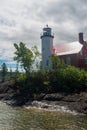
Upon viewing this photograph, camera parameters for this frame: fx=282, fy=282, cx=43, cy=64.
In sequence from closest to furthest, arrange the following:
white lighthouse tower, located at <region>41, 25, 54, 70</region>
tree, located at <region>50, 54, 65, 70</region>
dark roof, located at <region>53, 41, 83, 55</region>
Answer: tree, located at <region>50, 54, 65, 70</region>
dark roof, located at <region>53, 41, 83, 55</region>
white lighthouse tower, located at <region>41, 25, 54, 70</region>

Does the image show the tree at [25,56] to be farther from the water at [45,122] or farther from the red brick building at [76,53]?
the water at [45,122]

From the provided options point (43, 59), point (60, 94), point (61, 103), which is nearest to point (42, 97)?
point (60, 94)

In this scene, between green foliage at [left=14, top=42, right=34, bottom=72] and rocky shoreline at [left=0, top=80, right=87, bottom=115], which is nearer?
rocky shoreline at [left=0, top=80, right=87, bottom=115]

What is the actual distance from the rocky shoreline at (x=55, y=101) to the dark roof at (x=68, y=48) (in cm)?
1832

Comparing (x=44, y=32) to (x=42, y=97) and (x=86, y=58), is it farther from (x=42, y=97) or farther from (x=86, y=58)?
(x=42, y=97)

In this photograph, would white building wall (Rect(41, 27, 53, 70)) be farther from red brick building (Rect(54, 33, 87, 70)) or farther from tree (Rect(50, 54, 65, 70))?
tree (Rect(50, 54, 65, 70))

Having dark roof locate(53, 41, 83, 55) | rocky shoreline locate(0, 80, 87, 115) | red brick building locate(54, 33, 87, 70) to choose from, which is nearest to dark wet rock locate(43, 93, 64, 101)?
rocky shoreline locate(0, 80, 87, 115)

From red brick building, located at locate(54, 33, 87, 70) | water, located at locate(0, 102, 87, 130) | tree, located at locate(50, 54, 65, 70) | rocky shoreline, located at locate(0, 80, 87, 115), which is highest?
red brick building, located at locate(54, 33, 87, 70)

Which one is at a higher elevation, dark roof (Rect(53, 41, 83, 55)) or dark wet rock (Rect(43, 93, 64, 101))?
dark roof (Rect(53, 41, 83, 55))

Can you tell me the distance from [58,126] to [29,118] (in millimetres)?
7085

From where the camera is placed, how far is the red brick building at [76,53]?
70562 millimetres

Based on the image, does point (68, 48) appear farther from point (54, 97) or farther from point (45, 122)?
point (45, 122)

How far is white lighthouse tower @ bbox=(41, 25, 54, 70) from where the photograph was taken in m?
A: 75.1

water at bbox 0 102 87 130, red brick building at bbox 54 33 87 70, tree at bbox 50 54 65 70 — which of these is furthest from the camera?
red brick building at bbox 54 33 87 70
